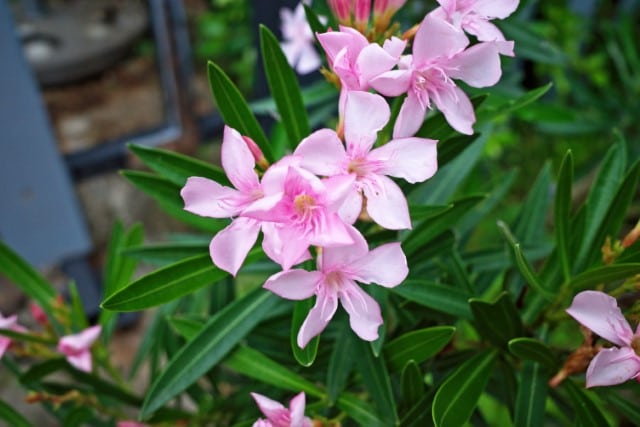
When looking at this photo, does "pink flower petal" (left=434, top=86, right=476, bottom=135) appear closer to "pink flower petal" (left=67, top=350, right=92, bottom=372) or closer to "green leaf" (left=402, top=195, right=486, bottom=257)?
"green leaf" (left=402, top=195, right=486, bottom=257)

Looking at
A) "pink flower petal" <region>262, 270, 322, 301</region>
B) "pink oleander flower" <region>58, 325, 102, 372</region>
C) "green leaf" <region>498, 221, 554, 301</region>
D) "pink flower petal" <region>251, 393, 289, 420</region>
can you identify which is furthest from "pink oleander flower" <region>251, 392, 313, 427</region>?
"pink oleander flower" <region>58, 325, 102, 372</region>

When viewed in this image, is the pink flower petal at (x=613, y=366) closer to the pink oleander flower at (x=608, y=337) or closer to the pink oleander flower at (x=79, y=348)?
the pink oleander flower at (x=608, y=337)

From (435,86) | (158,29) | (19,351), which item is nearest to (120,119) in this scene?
(158,29)

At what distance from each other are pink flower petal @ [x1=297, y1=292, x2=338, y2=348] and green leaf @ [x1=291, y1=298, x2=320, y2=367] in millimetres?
32

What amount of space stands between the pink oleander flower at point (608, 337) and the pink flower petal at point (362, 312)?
16cm

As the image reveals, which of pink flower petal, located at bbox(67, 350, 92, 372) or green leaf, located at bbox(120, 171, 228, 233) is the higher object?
green leaf, located at bbox(120, 171, 228, 233)

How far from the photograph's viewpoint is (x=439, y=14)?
0.51m

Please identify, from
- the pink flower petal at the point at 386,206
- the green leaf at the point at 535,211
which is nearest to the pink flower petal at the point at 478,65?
the pink flower petal at the point at 386,206

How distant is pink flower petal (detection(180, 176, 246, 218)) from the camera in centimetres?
47

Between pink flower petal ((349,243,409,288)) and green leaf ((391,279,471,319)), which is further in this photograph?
green leaf ((391,279,471,319))

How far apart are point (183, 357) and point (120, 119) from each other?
6.95ft

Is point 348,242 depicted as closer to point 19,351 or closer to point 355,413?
point 355,413

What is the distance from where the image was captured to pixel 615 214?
0.68 m

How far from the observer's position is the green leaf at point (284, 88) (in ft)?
2.03
